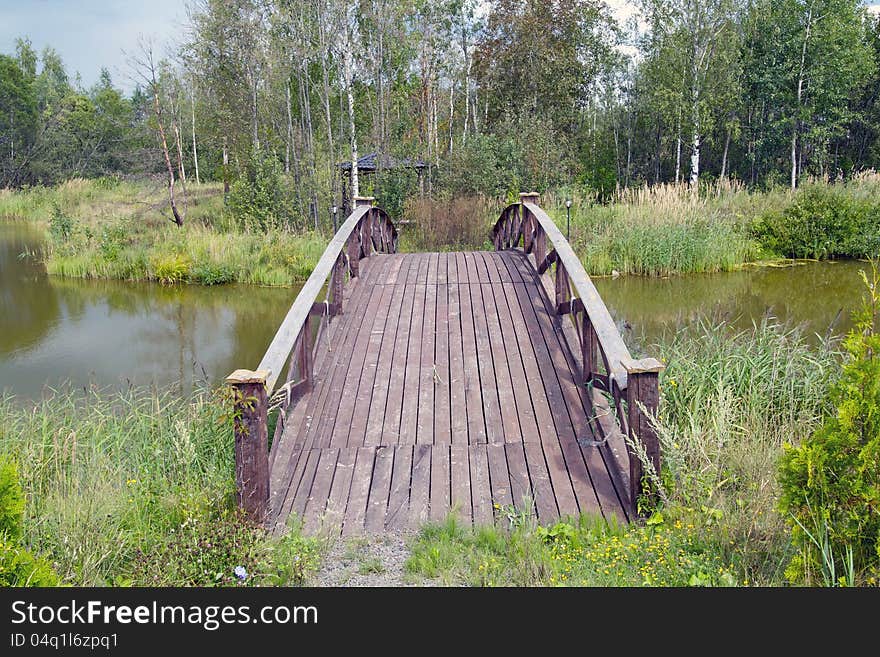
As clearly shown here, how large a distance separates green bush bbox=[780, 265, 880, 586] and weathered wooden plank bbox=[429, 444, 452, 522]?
1611 millimetres

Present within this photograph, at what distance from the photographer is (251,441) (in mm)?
3377

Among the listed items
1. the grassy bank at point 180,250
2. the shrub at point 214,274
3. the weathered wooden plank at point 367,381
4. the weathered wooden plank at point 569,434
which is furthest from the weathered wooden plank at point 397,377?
the shrub at point 214,274

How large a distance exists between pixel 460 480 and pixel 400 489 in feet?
1.04

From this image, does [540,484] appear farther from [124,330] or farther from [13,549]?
[124,330]

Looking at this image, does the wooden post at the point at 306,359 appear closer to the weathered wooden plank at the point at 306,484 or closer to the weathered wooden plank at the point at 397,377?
the weathered wooden plank at the point at 397,377

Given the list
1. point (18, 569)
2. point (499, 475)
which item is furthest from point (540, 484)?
point (18, 569)

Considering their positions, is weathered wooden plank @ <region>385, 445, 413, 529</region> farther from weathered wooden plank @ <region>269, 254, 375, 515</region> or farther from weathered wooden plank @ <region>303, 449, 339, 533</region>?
weathered wooden plank @ <region>269, 254, 375, 515</region>

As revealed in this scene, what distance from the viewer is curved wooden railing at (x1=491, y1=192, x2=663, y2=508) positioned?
331 cm

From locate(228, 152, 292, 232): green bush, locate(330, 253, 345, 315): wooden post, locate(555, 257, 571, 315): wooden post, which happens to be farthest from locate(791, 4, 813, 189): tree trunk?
locate(330, 253, 345, 315): wooden post

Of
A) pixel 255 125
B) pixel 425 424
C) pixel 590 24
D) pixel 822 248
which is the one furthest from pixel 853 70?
pixel 425 424

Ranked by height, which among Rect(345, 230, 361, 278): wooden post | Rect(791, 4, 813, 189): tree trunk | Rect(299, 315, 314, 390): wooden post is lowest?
Rect(299, 315, 314, 390): wooden post

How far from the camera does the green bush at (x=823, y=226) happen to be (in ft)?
44.6

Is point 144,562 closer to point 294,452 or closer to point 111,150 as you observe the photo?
point 294,452

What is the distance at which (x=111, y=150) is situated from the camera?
34.4m
